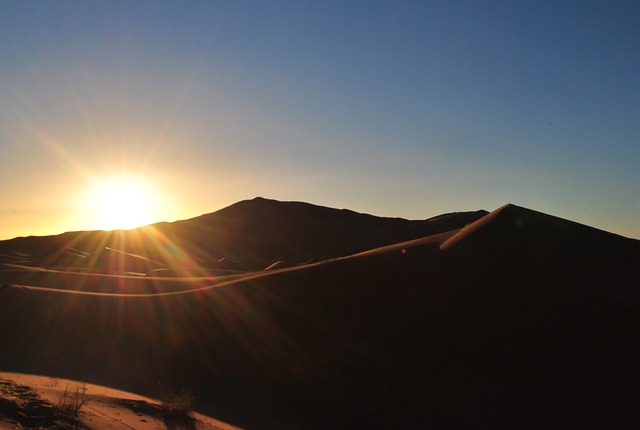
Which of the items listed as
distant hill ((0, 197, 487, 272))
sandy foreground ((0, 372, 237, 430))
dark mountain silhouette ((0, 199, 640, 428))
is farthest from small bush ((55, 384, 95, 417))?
distant hill ((0, 197, 487, 272))

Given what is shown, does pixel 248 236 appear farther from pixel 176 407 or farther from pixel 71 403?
pixel 71 403

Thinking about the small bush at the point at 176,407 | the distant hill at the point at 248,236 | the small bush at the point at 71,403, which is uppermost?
the distant hill at the point at 248,236

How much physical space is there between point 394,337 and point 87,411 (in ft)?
26.9

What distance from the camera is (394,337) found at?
14.3 metres

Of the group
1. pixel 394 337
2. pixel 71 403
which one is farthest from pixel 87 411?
pixel 394 337

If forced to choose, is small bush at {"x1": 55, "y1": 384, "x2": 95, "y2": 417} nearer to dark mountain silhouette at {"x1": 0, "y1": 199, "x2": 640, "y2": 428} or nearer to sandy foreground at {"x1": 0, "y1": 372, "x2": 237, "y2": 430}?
sandy foreground at {"x1": 0, "y1": 372, "x2": 237, "y2": 430}

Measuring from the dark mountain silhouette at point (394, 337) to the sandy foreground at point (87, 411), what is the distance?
1.65 meters

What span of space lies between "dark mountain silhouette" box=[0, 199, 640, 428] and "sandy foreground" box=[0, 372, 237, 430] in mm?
1650

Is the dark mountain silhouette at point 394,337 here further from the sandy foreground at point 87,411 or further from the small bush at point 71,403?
the small bush at point 71,403

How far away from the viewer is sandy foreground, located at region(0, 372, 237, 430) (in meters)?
6.96

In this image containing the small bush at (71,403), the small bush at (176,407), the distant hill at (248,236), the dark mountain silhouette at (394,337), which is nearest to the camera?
the small bush at (71,403)

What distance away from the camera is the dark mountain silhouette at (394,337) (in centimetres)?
1190

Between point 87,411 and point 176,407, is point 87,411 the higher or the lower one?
the higher one

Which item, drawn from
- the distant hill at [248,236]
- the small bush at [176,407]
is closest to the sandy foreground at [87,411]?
the small bush at [176,407]
